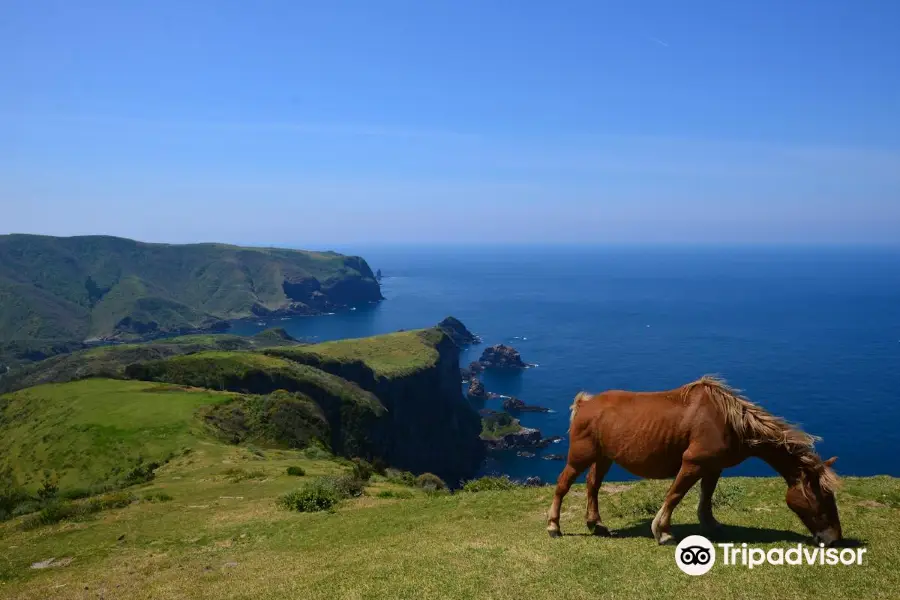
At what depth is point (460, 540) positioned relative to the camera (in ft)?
47.6

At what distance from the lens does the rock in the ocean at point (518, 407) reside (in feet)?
435

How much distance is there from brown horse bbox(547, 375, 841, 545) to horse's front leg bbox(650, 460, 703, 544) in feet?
0.06

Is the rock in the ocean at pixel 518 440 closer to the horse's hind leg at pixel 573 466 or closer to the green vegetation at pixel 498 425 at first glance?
the green vegetation at pixel 498 425

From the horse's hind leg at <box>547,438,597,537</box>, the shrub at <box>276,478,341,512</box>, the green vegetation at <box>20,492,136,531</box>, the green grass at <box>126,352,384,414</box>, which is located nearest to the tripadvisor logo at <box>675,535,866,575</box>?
the horse's hind leg at <box>547,438,597,537</box>

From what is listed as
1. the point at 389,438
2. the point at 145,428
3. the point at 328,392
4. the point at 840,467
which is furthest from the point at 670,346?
the point at 145,428

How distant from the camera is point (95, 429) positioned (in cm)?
5016

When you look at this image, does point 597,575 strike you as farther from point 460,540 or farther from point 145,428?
point 145,428

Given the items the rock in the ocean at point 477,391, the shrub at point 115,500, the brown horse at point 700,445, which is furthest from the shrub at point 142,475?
the rock in the ocean at point 477,391

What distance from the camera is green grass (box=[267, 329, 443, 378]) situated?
113 m

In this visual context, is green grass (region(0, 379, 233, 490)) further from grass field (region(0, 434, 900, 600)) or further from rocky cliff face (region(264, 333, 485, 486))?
rocky cliff face (region(264, 333, 485, 486))

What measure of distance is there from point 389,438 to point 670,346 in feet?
362

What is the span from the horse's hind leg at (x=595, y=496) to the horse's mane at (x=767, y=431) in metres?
3.04

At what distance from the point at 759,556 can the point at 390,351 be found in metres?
120

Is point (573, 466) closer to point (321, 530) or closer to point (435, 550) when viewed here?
point (435, 550)
